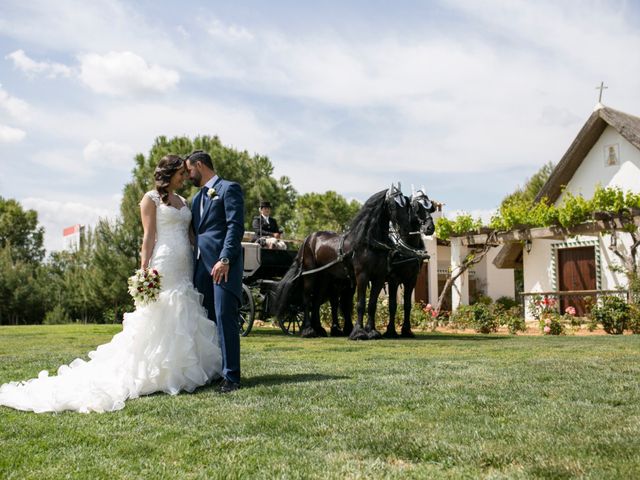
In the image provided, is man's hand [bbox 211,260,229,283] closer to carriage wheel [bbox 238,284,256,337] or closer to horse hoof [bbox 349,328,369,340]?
horse hoof [bbox 349,328,369,340]

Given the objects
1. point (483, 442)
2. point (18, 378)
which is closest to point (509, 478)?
point (483, 442)

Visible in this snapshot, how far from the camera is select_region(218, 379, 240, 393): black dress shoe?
5832 mm

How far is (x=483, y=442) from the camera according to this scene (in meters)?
3.82

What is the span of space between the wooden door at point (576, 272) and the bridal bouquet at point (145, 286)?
17565 mm

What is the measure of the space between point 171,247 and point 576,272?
18423mm

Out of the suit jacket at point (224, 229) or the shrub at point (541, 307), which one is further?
the shrub at point (541, 307)

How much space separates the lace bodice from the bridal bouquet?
0.17m

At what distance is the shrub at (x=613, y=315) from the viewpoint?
48.7ft

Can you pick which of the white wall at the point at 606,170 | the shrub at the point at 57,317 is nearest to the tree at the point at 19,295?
the shrub at the point at 57,317

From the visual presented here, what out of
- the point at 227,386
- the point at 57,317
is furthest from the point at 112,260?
the point at 227,386

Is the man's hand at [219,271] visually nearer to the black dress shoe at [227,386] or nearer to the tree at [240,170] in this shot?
the black dress shoe at [227,386]

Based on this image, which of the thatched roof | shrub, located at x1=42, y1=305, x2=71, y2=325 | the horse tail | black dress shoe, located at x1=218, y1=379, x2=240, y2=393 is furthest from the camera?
shrub, located at x1=42, y1=305, x2=71, y2=325

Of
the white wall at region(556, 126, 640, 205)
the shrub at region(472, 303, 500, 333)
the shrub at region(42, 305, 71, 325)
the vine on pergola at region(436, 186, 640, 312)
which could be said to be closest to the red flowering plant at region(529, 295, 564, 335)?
the shrub at region(472, 303, 500, 333)

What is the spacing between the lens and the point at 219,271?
19.6 ft
